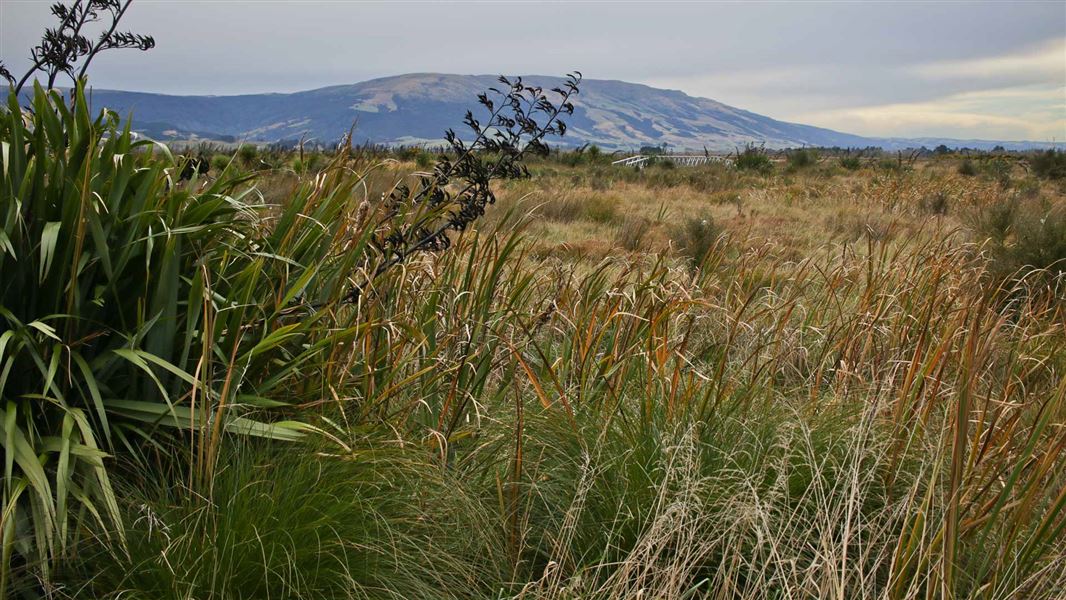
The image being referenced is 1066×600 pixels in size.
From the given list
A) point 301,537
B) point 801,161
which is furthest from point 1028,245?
point 801,161

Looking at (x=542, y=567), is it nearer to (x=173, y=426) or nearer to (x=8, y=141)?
(x=173, y=426)

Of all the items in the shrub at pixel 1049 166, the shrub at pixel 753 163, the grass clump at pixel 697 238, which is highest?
the shrub at pixel 1049 166

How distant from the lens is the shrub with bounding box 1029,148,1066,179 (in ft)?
80.3

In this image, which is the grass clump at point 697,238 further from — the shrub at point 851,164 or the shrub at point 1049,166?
the shrub at point 851,164

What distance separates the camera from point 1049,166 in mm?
25312

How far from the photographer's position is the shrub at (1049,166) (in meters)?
24.5

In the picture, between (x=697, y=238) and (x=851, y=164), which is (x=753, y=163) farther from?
(x=697, y=238)

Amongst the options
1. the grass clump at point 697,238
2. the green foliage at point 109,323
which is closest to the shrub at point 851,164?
the grass clump at point 697,238

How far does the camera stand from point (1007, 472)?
8.86 ft

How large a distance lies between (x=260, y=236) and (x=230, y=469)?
3.07ft

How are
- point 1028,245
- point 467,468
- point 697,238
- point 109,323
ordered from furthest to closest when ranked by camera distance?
point 697,238, point 1028,245, point 467,468, point 109,323

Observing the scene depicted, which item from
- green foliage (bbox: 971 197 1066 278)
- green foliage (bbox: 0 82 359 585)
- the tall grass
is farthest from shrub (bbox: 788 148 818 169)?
green foliage (bbox: 0 82 359 585)

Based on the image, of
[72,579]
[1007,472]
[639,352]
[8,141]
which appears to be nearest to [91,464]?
[72,579]

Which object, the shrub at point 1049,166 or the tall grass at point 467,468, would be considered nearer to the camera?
the tall grass at point 467,468
